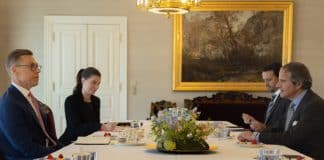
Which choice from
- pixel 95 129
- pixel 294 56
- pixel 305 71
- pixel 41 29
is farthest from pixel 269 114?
pixel 41 29

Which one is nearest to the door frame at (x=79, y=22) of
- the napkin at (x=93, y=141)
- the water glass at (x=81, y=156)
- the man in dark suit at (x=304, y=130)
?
the napkin at (x=93, y=141)

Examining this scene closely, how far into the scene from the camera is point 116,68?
7160 mm

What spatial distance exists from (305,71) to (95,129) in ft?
6.43

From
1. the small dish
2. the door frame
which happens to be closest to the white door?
the door frame

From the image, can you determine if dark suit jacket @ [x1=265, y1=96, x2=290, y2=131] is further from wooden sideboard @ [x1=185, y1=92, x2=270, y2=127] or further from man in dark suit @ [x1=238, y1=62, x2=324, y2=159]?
wooden sideboard @ [x1=185, y1=92, x2=270, y2=127]

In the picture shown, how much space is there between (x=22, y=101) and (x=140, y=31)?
4024 mm

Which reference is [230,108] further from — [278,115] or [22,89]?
[22,89]

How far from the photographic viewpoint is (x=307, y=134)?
326 cm

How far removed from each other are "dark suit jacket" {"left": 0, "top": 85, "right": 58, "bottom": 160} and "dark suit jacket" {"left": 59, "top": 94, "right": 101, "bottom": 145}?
1.03 m

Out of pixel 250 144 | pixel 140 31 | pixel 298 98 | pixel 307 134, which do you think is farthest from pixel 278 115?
pixel 140 31

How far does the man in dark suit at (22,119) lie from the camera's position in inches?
123

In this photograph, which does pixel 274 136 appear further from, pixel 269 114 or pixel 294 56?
pixel 294 56

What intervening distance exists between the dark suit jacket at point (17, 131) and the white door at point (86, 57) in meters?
3.90

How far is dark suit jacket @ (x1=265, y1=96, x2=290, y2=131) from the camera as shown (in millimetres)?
4297
